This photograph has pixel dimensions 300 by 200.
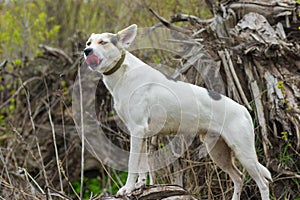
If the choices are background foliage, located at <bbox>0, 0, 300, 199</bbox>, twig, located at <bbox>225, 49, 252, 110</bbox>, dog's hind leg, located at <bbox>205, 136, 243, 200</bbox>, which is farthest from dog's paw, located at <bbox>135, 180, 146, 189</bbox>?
twig, located at <bbox>225, 49, 252, 110</bbox>

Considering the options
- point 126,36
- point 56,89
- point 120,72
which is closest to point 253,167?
point 120,72

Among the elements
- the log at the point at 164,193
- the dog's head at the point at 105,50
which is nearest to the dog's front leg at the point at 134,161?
the log at the point at 164,193

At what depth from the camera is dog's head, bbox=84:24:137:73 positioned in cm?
384

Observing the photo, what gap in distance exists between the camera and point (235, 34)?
19.1ft

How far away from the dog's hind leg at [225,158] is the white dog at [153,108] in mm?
148

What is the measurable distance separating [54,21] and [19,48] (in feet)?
4.54

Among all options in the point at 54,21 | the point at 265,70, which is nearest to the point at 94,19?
the point at 54,21

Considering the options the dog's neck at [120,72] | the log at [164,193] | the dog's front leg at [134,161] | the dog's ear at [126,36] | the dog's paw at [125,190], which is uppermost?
the dog's ear at [126,36]

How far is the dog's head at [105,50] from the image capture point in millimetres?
3840

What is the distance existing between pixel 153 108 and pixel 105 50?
0.60m

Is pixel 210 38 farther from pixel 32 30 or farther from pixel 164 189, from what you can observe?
pixel 32 30

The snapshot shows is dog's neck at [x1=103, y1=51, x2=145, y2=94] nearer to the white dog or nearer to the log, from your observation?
the white dog

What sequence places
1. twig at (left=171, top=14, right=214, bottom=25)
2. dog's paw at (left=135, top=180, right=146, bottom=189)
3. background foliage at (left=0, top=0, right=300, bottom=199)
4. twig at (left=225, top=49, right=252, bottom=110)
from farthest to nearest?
background foliage at (left=0, top=0, right=300, bottom=199) → twig at (left=171, top=14, right=214, bottom=25) → twig at (left=225, top=49, right=252, bottom=110) → dog's paw at (left=135, top=180, right=146, bottom=189)

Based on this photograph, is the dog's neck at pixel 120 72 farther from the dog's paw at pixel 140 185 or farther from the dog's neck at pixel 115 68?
the dog's paw at pixel 140 185
